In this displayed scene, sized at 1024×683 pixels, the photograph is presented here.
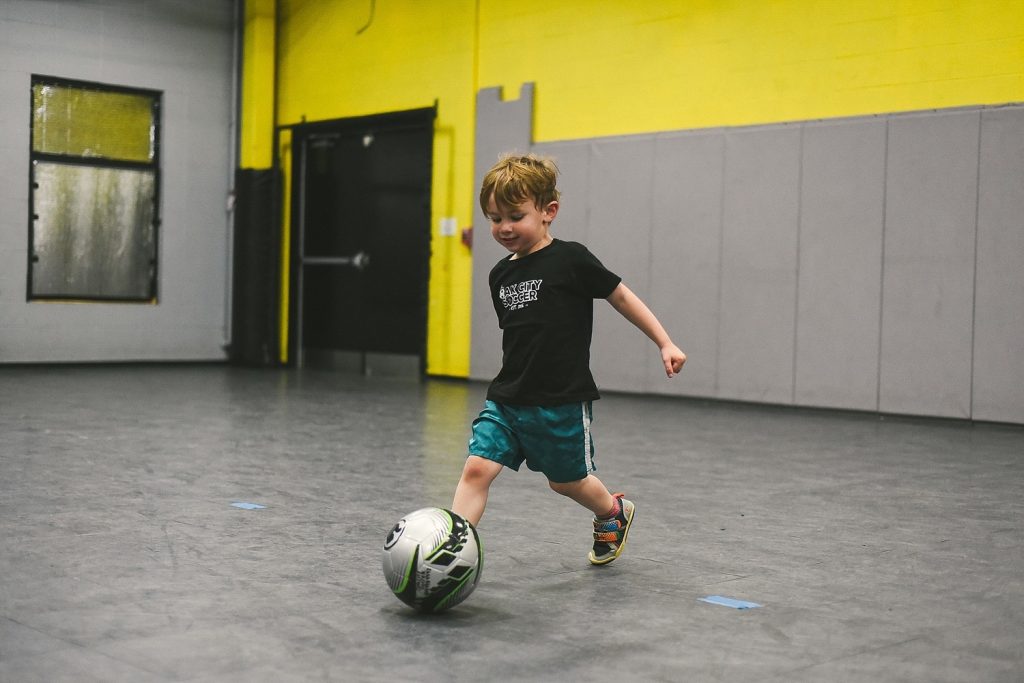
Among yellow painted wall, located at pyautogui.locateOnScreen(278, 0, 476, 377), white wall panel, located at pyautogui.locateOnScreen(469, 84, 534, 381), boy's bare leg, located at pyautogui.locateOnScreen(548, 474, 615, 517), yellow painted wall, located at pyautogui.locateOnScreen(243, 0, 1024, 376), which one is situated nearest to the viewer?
boy's bare leg, located at pyautogui.locateOnScreen(548, 474, 615, 517)

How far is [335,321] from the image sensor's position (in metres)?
14.1

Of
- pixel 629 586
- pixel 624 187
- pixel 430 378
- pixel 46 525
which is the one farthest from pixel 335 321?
pixel 629 586

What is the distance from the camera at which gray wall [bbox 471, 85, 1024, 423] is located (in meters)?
8.84

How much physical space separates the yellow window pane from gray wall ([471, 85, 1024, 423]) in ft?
17.2

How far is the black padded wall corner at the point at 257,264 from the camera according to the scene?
14.4m

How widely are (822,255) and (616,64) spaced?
9.29 ft

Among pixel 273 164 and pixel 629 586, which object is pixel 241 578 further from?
pixel 273 164

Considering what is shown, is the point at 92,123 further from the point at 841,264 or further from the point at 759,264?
the point at 841,264

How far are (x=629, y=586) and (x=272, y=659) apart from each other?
121cm

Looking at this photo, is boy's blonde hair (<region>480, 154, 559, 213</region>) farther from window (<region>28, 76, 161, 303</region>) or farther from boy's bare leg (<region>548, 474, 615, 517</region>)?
window (<region>28, 76, 161, 303</region>)

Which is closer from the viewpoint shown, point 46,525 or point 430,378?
point 46,525

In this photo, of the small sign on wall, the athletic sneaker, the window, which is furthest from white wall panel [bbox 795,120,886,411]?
the window

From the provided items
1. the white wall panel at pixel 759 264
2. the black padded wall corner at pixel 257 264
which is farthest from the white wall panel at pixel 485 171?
the black padded wall corner at pixel 257 264

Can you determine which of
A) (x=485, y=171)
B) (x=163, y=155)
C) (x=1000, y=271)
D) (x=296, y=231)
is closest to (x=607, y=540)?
(x=1000, y=271)
